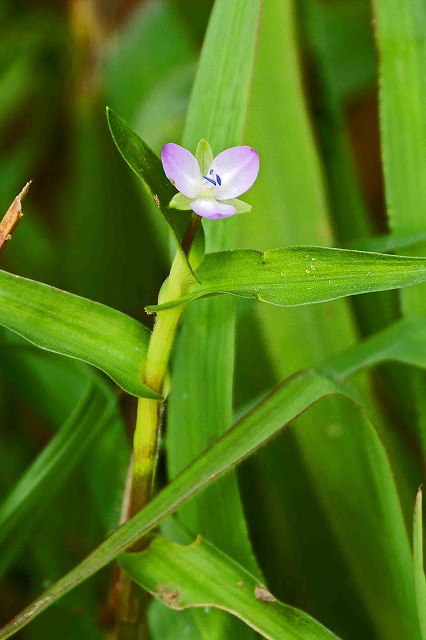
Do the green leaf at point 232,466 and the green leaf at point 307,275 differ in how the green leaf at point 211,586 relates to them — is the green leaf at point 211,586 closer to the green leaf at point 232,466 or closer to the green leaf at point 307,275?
the green leaf at point 232,466

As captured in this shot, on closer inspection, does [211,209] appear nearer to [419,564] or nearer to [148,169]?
[148,169]

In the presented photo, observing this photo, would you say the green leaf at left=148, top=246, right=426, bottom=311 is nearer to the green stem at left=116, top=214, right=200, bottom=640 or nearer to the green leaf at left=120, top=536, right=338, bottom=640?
the green stem at left=116, top=214, right=200, bottom=640

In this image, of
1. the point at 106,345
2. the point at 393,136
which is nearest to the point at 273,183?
the point at 393,136

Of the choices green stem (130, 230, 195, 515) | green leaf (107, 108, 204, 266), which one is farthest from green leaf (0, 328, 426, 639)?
green leaf (107, 108, 204, 266)

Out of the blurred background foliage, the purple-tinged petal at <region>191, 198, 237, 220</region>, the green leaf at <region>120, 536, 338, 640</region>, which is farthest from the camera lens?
the blurred background foliage

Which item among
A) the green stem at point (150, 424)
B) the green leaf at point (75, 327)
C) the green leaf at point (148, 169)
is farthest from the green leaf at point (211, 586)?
the green leaf at point (148, 169)

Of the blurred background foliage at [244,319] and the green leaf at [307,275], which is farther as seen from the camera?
the blurred background foliage at [244,319]

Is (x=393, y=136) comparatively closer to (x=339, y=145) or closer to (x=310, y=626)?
(x=339, y=145)
